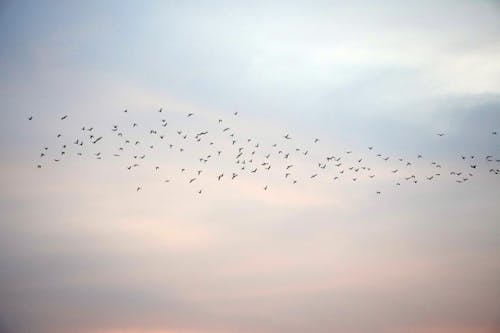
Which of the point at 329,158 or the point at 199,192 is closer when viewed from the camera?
the point at 329,158

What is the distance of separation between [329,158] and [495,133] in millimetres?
18084

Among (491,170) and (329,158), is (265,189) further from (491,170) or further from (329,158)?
(491,170)

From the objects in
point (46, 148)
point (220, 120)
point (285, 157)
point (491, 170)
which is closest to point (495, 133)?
point (491, 170)

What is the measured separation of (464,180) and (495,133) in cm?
800

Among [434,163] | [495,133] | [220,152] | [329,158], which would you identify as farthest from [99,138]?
[495,133]

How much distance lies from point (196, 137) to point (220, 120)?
3281 mm

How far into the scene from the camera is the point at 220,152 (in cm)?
7569

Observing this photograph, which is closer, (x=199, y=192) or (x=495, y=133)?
(x=495, y=133)

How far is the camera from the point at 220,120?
245 ft

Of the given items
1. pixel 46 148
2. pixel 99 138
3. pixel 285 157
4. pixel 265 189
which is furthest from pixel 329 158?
pixel 46 148

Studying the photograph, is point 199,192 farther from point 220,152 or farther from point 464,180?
point 464,180

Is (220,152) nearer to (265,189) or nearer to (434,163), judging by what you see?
(265,189)

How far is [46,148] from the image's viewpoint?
251ft

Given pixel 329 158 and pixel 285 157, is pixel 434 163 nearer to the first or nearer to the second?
pixel 329 158
